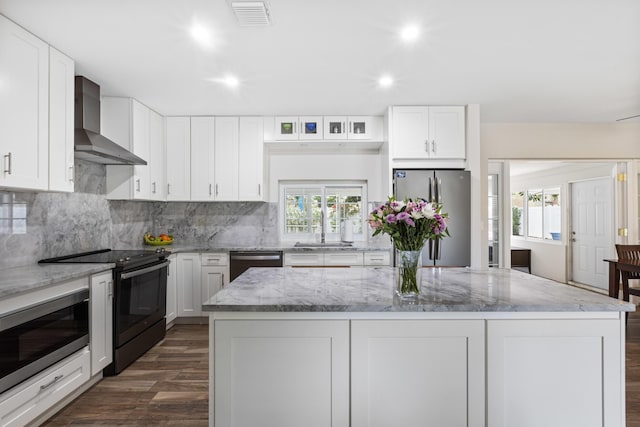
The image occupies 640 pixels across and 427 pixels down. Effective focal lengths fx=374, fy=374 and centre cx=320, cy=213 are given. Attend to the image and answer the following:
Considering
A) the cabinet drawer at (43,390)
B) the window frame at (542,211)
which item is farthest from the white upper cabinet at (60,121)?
the window frame at (542,211)

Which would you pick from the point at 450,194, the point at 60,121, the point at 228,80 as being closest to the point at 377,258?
the point at 450,194

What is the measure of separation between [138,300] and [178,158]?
72.3 inches

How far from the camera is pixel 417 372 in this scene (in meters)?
1.68

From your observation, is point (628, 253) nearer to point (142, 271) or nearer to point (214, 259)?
point (214, 259)

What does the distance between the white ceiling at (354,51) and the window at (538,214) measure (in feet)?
12.3

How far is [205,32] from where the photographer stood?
2371 millimetres

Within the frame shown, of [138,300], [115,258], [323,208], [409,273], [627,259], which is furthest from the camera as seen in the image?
[323,208]

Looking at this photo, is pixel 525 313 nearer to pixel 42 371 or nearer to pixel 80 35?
pixel 42 371

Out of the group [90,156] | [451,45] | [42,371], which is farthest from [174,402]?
[451,45]

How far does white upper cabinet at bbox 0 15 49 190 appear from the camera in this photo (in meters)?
2.19

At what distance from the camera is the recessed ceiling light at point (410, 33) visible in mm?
2320

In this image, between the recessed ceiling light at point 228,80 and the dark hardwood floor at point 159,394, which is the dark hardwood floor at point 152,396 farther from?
the recessed ceiling light at point 228,80

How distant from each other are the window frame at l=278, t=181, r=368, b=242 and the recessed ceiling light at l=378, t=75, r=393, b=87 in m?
1.69

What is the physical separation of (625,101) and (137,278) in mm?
5090
